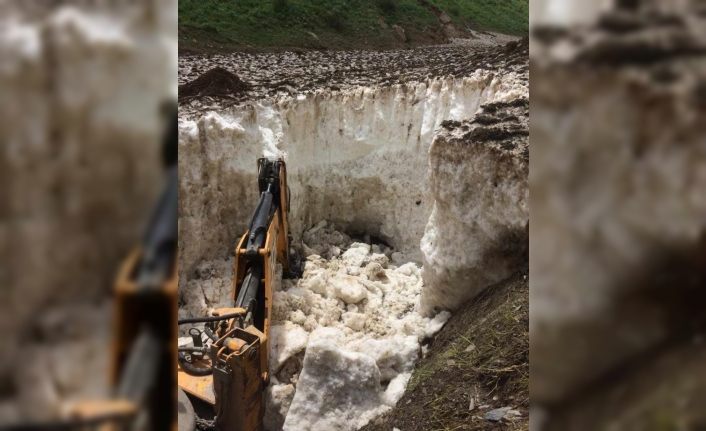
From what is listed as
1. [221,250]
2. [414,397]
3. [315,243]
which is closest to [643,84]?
[414,397]

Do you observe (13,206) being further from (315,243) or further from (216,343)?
(315,243)

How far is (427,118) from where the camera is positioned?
7.21 m

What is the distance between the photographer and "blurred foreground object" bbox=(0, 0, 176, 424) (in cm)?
44

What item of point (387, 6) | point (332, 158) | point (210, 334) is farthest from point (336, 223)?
point (387, 6)

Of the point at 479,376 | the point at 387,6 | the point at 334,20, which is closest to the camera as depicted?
the point at 479,376

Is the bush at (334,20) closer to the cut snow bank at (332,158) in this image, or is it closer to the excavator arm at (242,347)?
the cut snow bank at (332,158)

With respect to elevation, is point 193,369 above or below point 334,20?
below

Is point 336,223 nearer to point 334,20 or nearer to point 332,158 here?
point 332,158

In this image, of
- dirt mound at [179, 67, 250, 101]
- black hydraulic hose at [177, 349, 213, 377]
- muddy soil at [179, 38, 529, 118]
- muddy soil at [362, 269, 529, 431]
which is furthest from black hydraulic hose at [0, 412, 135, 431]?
dirt mound at [179, 67, 250, 101]

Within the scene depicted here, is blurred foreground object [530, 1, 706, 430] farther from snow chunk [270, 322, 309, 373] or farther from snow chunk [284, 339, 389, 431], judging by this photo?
snow chunk [270, 322, 309, 373]

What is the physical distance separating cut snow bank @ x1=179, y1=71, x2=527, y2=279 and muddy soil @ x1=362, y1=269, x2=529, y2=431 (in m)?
2.99

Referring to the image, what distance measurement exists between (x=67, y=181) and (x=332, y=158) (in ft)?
23.8

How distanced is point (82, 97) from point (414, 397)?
12.1 ft

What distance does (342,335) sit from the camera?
17.7ft
